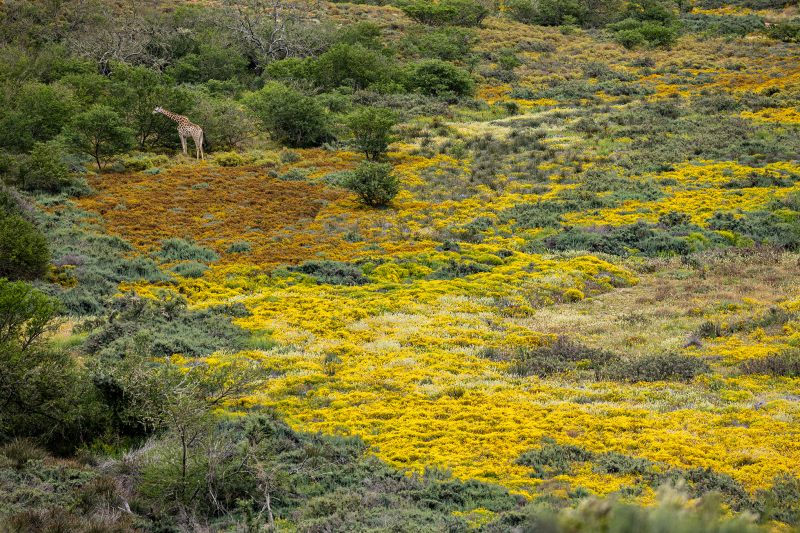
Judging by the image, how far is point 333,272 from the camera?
1582 centimetres

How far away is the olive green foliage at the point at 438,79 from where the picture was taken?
35562mm

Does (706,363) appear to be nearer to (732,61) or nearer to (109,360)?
(109,360)

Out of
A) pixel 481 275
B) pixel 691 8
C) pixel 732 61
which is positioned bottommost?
pixel 481 275

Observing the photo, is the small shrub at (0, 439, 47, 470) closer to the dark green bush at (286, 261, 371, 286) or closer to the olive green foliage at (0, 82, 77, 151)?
the dark green bush at (286, 261, 371, 286)

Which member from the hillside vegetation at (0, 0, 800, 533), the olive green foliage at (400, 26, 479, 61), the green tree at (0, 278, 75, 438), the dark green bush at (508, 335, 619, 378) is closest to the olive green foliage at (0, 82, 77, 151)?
the hillside vegetation at (0, 0, 800, 533)

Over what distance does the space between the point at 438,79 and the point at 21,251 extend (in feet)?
A: 90.1

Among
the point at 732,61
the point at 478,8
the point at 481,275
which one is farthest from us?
the point at 478,8

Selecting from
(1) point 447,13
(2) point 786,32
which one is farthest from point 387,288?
(2) point 786,32

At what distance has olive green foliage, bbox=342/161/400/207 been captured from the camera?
67.7 ft

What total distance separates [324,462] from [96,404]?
2.99m

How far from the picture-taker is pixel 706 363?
31.1 feet

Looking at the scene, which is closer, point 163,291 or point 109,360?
point 109,360

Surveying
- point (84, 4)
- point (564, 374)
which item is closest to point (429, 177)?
point (564, 374)

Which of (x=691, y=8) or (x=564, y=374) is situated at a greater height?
(x=691, y=8)
